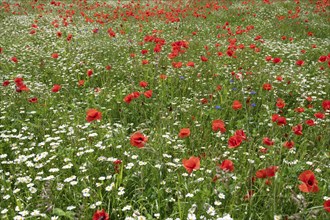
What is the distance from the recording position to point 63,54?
6863 mm

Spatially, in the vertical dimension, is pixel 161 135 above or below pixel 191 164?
below

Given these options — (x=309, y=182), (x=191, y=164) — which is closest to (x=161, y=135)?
(x=191, y=164)

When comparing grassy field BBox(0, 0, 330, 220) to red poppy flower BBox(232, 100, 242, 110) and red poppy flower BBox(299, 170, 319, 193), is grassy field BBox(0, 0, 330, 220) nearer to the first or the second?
red poppy flower BBox(299, 170, 319, 193)

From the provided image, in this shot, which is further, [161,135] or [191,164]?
[161,135]

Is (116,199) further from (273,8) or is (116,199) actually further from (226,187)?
(273,8)

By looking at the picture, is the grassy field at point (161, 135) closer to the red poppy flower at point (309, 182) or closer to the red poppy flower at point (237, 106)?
the red poppy flower at point (309, 182)

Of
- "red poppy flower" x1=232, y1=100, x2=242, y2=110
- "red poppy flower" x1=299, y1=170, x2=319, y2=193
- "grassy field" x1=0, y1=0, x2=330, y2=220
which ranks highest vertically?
"red poppy flower" x1=299, y1=170, x2=319, y2=193

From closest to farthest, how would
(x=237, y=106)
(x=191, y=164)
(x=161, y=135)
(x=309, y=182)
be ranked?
(x=309, y=182), (x=191, y=164), (x=237, y=106), (x=161, y=135)

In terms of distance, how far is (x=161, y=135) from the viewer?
3.25m

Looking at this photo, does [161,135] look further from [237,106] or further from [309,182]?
[309,182]

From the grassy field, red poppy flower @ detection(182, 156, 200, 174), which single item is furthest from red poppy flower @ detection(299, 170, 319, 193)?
red poppy flower @ detection(182, 156, 200, 174)

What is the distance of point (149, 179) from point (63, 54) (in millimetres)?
4924

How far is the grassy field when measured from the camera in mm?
2441

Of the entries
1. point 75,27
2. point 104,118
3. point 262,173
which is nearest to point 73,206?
point 262,173
